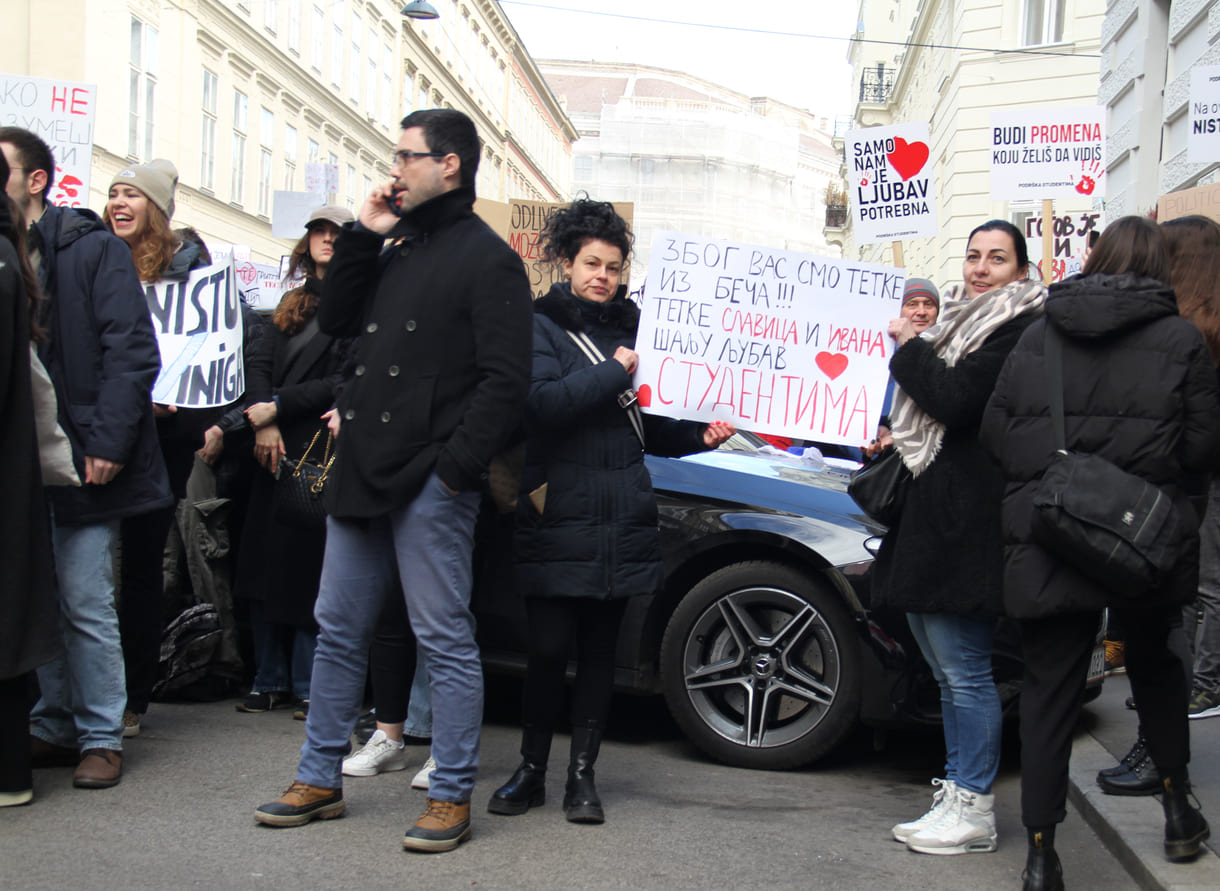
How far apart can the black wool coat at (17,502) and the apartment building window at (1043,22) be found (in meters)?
22.3

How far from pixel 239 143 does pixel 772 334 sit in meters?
28.8

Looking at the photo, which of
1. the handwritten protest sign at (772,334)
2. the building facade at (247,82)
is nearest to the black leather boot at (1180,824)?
the handwritten protest sign at (772,334)

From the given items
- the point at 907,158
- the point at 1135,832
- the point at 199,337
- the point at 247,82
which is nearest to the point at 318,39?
the point at 247,82

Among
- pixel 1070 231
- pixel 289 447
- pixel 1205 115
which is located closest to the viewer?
pixel 289 447

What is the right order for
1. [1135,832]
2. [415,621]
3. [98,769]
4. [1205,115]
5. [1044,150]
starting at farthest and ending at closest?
[1044,150], [1205,115], [98,769], [1135,832], [415,621]

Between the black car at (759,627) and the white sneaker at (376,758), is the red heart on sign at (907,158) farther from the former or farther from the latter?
the white sneaker at (376,758)

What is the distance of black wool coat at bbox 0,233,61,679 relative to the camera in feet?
13.3

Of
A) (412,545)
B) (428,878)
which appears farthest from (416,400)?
(428,878)

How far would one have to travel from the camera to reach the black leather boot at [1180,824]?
3.81 metres

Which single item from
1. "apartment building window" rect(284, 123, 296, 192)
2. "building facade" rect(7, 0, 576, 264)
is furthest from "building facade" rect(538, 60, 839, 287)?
"apartment building window" rect(284, 123, 296, 192)

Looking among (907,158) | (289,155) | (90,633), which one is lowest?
(90,633)

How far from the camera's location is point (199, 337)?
548 cm

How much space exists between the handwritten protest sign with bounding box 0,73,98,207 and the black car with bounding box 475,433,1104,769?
3.29 metres

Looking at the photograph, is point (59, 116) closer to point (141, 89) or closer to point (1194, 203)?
point (1194, 203)
